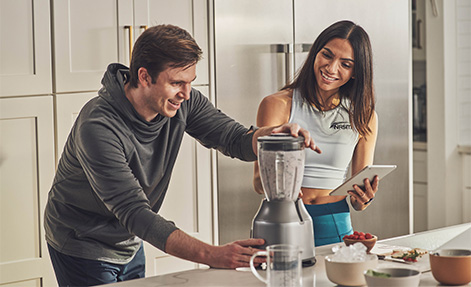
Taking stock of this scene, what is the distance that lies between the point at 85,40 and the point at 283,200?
1.39 m

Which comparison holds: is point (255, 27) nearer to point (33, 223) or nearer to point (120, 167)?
point (33, 223)

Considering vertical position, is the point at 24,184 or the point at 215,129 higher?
the point at 215,129

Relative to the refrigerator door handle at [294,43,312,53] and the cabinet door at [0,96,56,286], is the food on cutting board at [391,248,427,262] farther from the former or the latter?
the refrigerator door handle at [294,43,312,53]

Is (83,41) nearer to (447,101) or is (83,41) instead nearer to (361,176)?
(361,176)

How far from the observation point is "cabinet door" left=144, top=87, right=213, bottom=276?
3.14 metres

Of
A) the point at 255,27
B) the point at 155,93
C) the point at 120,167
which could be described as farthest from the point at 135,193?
the point at 255,27

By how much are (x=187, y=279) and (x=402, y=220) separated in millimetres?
2521

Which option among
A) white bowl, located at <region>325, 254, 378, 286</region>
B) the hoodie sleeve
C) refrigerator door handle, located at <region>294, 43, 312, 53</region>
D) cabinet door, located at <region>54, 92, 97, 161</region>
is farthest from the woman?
refrigerator door handle, located at <region>294, 43, 312, 53</region>

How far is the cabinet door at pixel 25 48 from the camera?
2.64 meters

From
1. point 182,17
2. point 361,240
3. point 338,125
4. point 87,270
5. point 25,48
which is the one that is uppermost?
point 182,17

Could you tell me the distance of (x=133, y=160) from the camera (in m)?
2.04

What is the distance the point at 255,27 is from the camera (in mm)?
3307

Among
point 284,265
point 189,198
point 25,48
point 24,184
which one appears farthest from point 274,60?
point 284,265

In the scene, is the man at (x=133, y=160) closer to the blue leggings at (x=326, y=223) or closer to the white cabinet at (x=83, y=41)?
the blue leggings at (x=326, y=223)
